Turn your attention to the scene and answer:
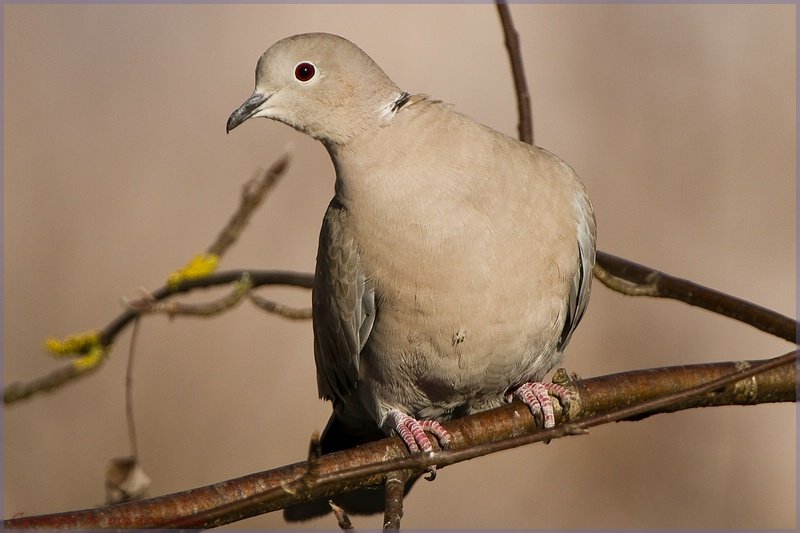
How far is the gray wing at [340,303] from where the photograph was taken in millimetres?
3070

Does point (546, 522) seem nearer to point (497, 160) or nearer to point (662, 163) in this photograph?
point (662, 163)

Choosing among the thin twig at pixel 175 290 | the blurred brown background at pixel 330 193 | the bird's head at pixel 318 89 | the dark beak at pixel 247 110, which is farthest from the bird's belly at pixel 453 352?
the blurred brown background at pixel 330 193

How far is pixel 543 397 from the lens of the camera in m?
3.08

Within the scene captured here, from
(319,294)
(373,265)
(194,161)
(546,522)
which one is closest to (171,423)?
(194,161)

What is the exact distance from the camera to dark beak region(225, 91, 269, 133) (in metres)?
2.91

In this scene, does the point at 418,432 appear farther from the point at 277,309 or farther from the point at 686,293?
the point at 686,293

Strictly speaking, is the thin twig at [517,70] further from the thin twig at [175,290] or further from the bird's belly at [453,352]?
the thin twig at [175,290]

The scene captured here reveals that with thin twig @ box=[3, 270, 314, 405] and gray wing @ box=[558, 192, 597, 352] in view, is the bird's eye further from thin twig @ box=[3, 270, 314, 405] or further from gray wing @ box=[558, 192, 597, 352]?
gray wing @ box=[558, 192, 597, 352]

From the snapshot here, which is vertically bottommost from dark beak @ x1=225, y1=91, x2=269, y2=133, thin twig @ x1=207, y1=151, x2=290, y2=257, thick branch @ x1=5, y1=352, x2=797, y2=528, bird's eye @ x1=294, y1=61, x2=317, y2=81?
thick branch @ x1=5, y1=352, x2=797, y2=528

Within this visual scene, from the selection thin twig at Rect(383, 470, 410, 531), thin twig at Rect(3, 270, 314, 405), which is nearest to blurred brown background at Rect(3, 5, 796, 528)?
thin twig at Rect(3, 270, 314, 405)

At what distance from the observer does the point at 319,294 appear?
10.8ft

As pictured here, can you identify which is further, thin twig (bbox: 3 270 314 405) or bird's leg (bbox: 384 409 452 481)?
thin twig (bbox: 3 270 314 405)

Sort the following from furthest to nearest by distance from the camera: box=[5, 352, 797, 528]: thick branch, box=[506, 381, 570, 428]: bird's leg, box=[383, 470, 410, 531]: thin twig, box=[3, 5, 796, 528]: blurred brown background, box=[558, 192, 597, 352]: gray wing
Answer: box=[3, 5, 796, 528]: blurred brown background
box=[558, 192, 597, 352]: gray wing
box=[506, 381, 570, 428]: bird's leg
box=[383, 470, 410, 531]: thin twig
box=[5, 352, 797, 528]: thick branch

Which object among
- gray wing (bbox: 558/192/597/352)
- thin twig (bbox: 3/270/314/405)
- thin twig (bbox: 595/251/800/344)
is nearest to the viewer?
thin twig (bbox: 595/251/800/344)
